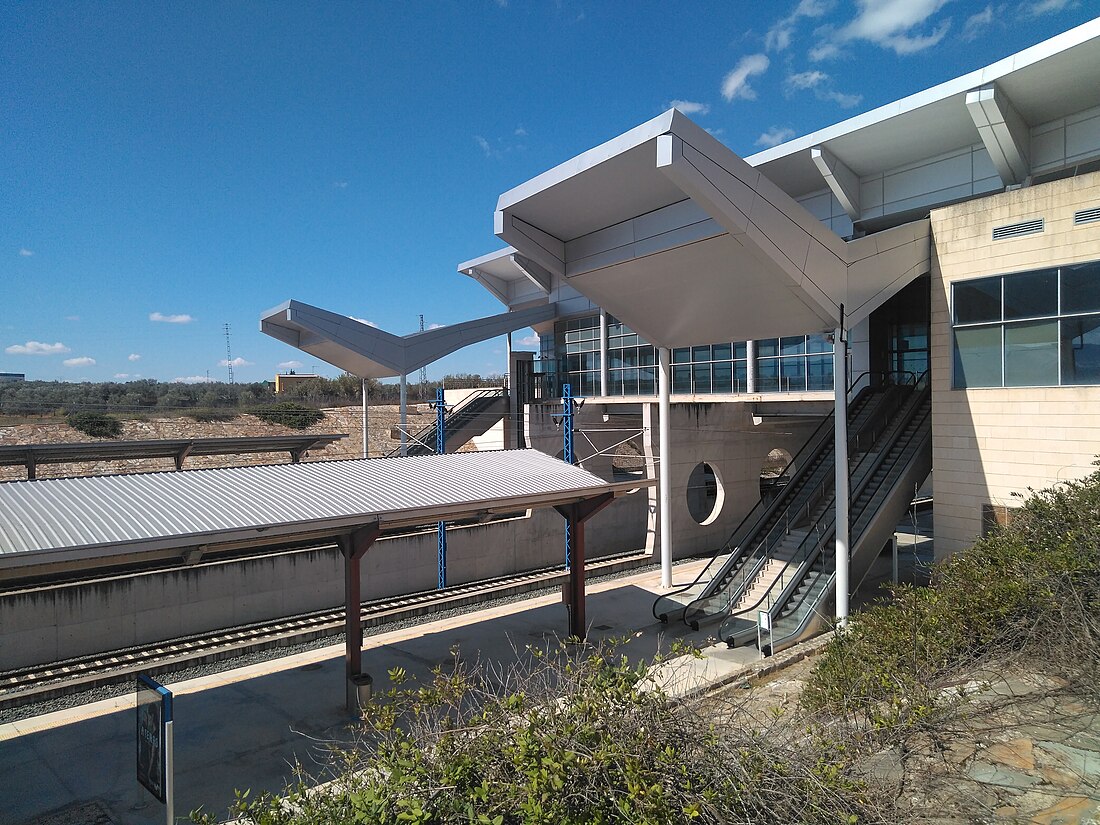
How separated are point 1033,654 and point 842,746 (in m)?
4.27

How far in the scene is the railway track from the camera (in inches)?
441

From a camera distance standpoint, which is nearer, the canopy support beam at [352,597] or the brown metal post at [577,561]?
the canopy support beam at [352,597]

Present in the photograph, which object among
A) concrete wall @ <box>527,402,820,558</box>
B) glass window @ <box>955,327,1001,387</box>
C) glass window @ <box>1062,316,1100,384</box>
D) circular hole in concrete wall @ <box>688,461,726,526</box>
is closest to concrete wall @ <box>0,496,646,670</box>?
concrete wall @ <box>527,402,820,558</box>

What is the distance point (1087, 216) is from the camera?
1234cm

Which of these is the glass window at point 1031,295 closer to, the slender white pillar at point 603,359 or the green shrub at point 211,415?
the slender white pillar at point 603,359

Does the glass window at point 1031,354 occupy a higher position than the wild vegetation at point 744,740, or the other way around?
the glass window at point 1031,354

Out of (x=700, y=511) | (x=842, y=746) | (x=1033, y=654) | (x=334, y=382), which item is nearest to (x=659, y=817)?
(x=842, y=746)

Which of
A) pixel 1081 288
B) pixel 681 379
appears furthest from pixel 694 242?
pixel 681 379

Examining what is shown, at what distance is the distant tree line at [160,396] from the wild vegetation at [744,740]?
1306 inches

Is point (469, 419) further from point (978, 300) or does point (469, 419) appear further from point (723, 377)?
point (978, 300)

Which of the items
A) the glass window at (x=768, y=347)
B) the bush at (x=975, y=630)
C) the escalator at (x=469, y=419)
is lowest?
the bush at (x=975, y=630)

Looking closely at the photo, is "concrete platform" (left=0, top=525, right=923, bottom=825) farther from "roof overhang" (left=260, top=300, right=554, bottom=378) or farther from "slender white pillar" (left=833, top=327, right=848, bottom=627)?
"roof overhang" (left=260, top=300, right=554, bottom=378)

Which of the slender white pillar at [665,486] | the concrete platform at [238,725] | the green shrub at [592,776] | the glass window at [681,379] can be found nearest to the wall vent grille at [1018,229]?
the slender white pillar at [665,486]

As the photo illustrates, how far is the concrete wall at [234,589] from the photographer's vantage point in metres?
12.5
